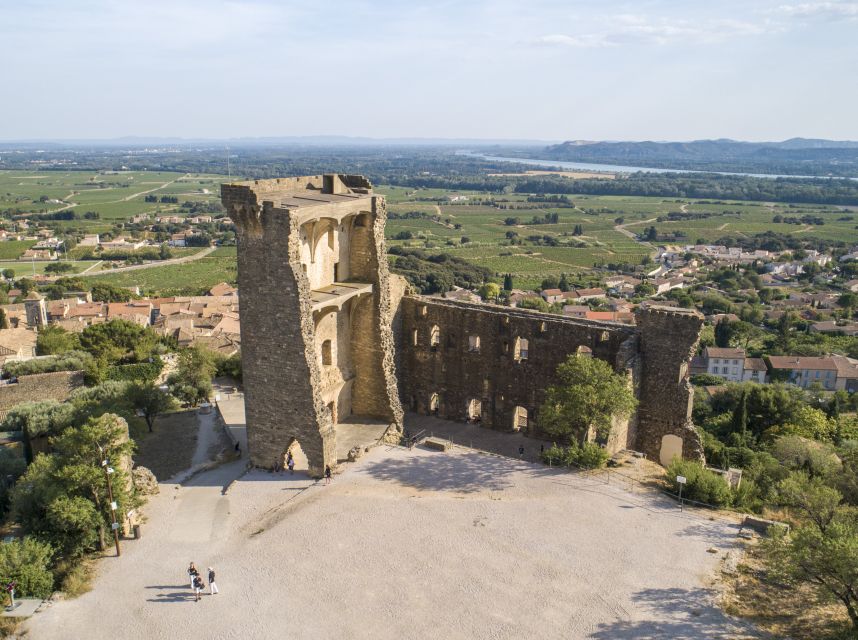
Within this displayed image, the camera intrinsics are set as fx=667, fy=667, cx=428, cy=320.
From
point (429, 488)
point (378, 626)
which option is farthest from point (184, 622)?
point (429, 488)

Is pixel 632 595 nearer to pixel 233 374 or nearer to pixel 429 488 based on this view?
pixel 429 488

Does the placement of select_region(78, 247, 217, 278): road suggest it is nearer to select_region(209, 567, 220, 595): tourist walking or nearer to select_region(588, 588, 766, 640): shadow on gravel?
select_region(209, 567, 220, 595): tourist walking

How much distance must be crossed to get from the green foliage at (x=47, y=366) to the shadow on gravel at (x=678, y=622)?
37.7m

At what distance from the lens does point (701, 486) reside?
21906 mm

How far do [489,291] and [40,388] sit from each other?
70021 mm

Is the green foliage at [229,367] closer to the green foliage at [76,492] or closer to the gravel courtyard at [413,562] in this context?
the gravel courtyard at [413,562]

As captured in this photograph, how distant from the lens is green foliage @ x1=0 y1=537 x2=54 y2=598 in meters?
17.5

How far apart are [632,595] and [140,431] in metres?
23.4

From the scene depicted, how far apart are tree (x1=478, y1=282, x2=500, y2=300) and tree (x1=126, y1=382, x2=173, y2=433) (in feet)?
223

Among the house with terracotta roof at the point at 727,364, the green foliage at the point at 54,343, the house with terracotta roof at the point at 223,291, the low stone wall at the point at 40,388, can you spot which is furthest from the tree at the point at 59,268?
the house with terracotta roof at the point at 727,364

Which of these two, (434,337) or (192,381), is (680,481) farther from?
(192,381)

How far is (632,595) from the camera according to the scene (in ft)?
56.0

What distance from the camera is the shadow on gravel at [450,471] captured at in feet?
75.8


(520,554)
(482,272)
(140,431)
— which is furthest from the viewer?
(482,272)
